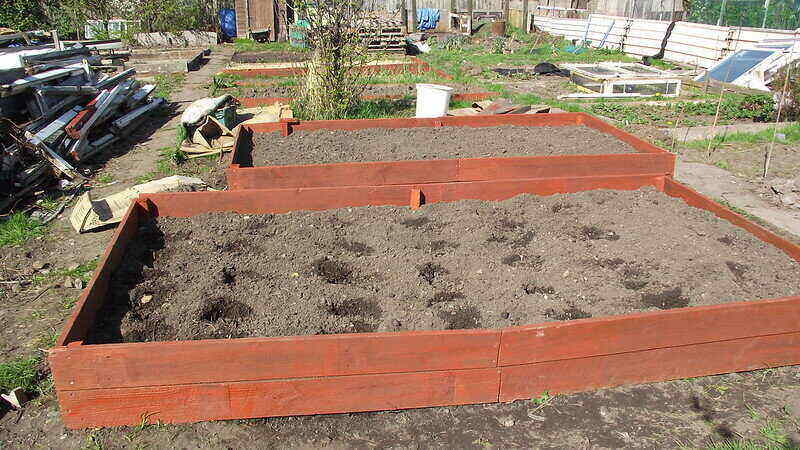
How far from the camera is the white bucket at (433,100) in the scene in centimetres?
747

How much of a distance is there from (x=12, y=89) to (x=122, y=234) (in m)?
3.61

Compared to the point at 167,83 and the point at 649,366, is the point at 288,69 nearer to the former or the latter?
the point at 167,83

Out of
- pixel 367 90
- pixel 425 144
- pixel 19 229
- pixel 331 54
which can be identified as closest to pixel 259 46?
pixel 367 90

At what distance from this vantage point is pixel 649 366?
2.98 meters

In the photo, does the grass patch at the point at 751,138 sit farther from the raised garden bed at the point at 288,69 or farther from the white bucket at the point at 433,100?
the raised garden bed at the point at 288,69

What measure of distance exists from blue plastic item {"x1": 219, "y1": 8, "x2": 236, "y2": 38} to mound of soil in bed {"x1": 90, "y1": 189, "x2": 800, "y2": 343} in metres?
17.2

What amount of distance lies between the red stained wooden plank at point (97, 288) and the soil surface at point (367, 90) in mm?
6043

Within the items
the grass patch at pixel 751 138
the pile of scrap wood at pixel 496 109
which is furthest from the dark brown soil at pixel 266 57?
the grass patch at pixel 751 138

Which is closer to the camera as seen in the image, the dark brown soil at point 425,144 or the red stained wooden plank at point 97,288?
the red stained wooden plank at point 97,288

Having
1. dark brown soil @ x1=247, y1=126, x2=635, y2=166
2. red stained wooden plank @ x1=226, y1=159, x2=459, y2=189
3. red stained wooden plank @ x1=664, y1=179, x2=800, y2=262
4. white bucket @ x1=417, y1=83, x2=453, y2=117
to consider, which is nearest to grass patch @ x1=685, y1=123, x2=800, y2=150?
dark brown soil @ x1=247, y1=126, x2=635, y2=166

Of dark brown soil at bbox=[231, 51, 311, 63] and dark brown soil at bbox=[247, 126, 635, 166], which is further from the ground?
dark brown soil at bbox=[231, 51, 311, 63]

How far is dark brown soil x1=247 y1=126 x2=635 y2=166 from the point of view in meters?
5.73

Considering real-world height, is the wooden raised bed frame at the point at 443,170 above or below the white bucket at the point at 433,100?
below

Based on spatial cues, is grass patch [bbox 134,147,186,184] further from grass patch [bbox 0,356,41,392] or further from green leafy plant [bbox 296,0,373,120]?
grass patch [bbox 0,356,41,392]
